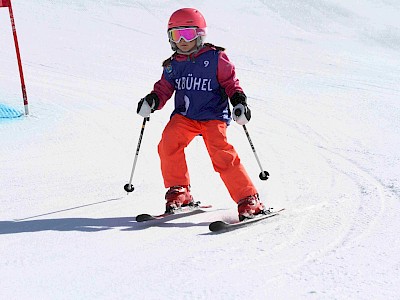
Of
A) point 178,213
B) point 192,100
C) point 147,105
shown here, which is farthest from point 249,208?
point 147,105

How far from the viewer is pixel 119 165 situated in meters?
6.19

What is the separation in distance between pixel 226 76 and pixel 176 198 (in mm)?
976

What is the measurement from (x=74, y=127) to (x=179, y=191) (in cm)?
336

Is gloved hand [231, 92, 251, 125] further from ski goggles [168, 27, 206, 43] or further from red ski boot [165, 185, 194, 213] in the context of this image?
red ski boot [165, 185, 194, 213]

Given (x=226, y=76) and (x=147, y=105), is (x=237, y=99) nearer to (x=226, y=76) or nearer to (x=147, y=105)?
(x=226, y=76)

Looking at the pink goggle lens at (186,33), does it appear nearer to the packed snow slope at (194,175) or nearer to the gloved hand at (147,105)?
the gloved hand at (147,105)

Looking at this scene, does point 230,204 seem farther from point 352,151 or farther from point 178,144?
point 352,151

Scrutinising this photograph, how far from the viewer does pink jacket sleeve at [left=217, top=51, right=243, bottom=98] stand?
15.4ft

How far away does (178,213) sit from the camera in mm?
4688

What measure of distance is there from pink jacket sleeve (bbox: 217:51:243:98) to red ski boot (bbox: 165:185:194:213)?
31.0 inches

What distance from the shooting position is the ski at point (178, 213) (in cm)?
442

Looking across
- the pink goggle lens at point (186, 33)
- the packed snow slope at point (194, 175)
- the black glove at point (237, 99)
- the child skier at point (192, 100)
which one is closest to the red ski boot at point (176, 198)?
the child skier at point (192, 100)

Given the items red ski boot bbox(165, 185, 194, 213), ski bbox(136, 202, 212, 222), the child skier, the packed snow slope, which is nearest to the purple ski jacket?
the child skier

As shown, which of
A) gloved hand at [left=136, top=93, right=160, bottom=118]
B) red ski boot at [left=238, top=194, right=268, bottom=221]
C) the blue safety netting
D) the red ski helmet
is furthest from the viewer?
the blue safety netting
